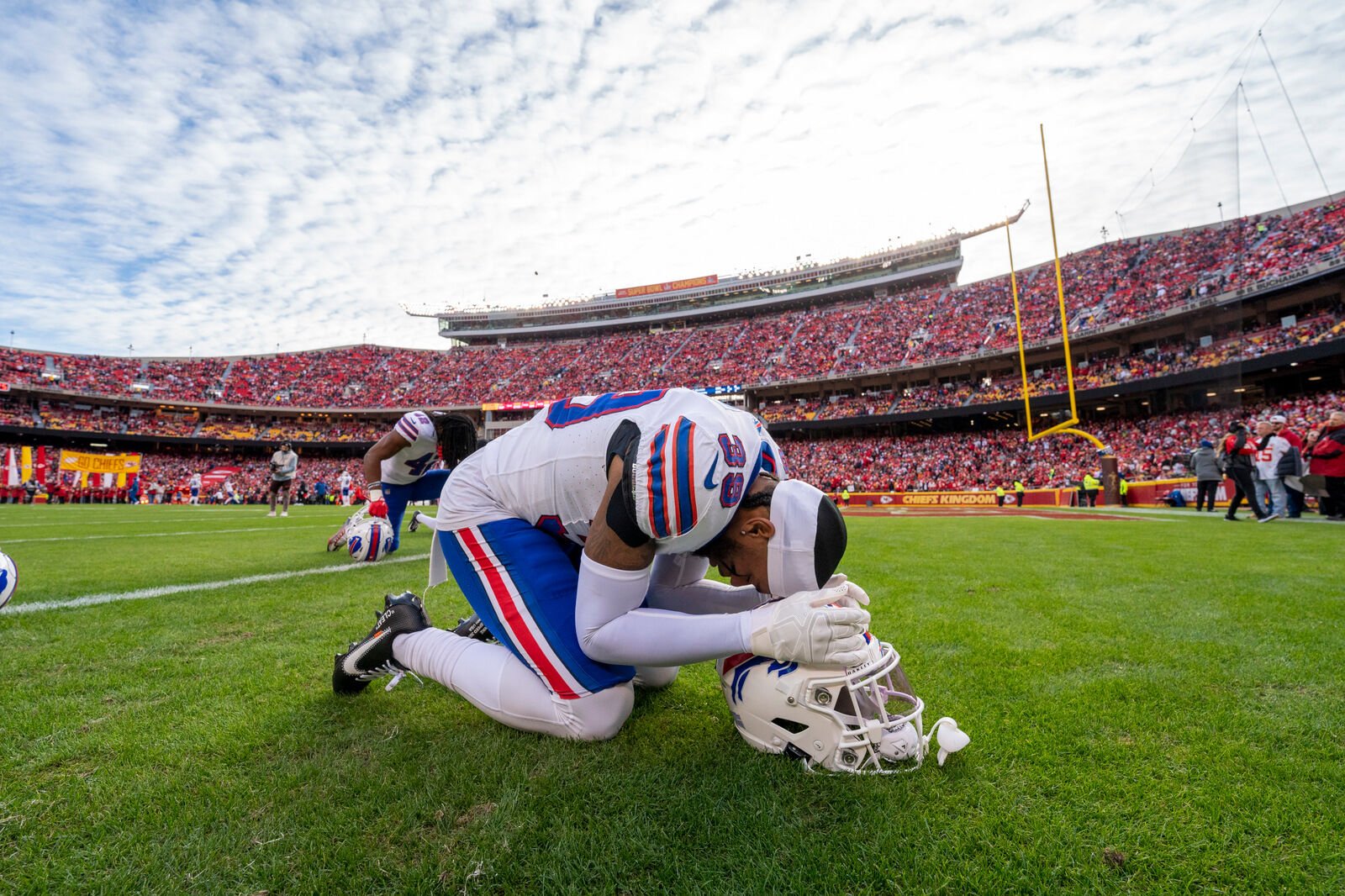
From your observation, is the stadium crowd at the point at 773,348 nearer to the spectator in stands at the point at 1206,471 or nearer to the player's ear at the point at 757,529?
the spectator in stands at the point at 1206,471

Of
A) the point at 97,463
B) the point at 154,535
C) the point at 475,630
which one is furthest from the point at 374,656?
the point at 97,463

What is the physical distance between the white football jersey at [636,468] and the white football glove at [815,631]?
32cm

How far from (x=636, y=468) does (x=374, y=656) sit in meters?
1.53

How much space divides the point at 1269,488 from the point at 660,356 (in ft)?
120

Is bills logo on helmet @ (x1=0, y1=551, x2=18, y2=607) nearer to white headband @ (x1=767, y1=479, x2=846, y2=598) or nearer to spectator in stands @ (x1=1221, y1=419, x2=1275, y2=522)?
white headband @ (x1=767, y1=479, x2=846, y2=598)

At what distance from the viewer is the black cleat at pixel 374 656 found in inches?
95.8

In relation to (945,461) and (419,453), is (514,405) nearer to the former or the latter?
(945,461)

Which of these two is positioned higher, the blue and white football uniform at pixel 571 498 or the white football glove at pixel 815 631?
the blue and white football uniform at pixel 571 498

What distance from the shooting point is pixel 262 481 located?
35.9 meters

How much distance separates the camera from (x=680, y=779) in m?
1.74

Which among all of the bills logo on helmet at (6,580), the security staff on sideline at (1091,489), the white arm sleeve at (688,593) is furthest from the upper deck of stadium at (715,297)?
the bills logo on helmet at (6,580)

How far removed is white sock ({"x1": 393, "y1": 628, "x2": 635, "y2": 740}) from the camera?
201 cm

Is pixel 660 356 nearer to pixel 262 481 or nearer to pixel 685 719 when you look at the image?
pixel 262 481

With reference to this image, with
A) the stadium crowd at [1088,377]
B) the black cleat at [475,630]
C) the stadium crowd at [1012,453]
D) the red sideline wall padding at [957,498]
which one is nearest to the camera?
the black cleat at [475,630]
